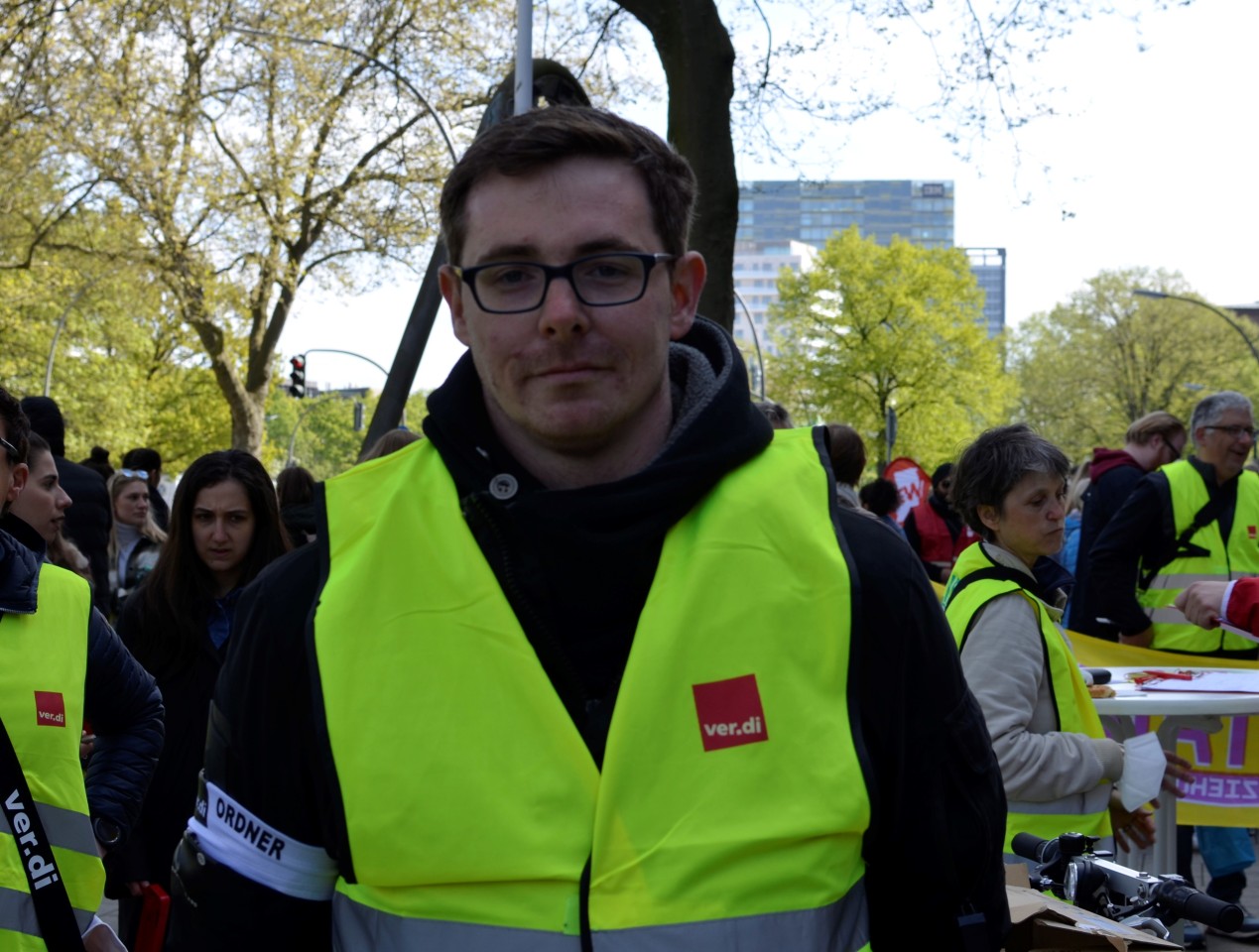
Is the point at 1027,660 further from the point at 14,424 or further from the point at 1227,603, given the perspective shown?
the point at 14,424

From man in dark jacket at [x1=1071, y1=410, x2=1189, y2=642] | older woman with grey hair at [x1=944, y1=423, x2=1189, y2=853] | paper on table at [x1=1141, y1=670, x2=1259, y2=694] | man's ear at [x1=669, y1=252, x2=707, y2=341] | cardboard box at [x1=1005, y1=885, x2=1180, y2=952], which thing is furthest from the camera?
man in dark jacket at [x1=1071, y1=410, x2=1189, y2=642]

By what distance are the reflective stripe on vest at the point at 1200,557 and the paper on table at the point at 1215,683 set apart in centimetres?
129

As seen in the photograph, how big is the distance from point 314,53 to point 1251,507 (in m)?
18.2

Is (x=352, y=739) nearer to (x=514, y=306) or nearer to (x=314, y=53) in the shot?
(x=514, y=306)

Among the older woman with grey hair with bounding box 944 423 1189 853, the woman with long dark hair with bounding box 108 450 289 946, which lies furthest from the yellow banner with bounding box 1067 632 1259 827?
the woman with long dark hair with bounding box 108 450 289 946

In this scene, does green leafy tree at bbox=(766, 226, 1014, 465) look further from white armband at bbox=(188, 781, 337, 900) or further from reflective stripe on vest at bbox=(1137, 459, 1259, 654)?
white armband at bbox=(188, 781, 337, 900)

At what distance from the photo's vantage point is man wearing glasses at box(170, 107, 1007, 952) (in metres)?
1.62

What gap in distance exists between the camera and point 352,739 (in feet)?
5.44

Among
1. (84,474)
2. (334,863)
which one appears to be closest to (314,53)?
(84,474)

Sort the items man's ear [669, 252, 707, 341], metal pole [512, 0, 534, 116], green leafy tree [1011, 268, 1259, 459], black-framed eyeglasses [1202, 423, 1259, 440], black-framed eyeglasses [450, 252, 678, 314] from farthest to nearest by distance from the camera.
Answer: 1. green leafy tree [1011, 268, 1259, 459]
2. metal pole [512, 0, 534, 116]
3. black-framed eyeglasses [1202, 423, 1259, 440]
4. man's ear [669, 252, 707, 341]
5. black-framed eyeglasses [450, 252, 678, 314]

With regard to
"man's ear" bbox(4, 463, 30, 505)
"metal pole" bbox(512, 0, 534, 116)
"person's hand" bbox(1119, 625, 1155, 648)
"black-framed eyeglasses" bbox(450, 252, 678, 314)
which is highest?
"metal pole" bbox(512, 0, 534, 116)

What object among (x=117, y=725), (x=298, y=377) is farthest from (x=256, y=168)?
(x=117, y=725)

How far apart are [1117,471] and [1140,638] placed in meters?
1.31

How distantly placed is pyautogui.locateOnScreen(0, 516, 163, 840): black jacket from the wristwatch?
0.01m
